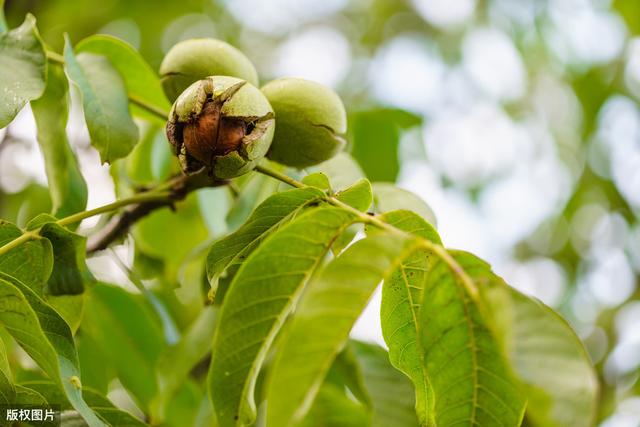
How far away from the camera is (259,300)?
1.10 m

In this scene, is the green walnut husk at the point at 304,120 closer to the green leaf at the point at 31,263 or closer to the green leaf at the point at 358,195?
the green leaf at the point at 358,195

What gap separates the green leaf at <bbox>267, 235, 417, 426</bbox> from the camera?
0.95m

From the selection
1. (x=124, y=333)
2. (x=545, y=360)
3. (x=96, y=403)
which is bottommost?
(x=124, y=333)

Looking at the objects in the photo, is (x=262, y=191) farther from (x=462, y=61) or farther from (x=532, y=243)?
(x=462, y=61)

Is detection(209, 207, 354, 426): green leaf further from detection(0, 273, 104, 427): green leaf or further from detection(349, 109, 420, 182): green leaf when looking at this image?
detection(349, 109, 420, 182): green leaf

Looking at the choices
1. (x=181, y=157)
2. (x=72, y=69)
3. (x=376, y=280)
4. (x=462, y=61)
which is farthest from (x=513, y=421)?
(x=462, y=61)

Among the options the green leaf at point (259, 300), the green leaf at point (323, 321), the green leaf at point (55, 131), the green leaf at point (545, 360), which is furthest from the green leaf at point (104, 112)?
the green leaf at point (545, 360)

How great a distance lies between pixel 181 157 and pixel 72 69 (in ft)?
1.31

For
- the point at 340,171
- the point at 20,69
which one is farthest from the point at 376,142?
the point at 20,69

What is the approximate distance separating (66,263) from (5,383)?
0.32 metres

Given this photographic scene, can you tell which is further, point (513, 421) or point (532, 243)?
point (532, 243)

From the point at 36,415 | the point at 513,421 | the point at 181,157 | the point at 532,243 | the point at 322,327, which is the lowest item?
the point at 532,243

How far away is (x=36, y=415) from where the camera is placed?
1302 mm

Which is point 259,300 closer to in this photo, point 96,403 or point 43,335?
point 43,335
